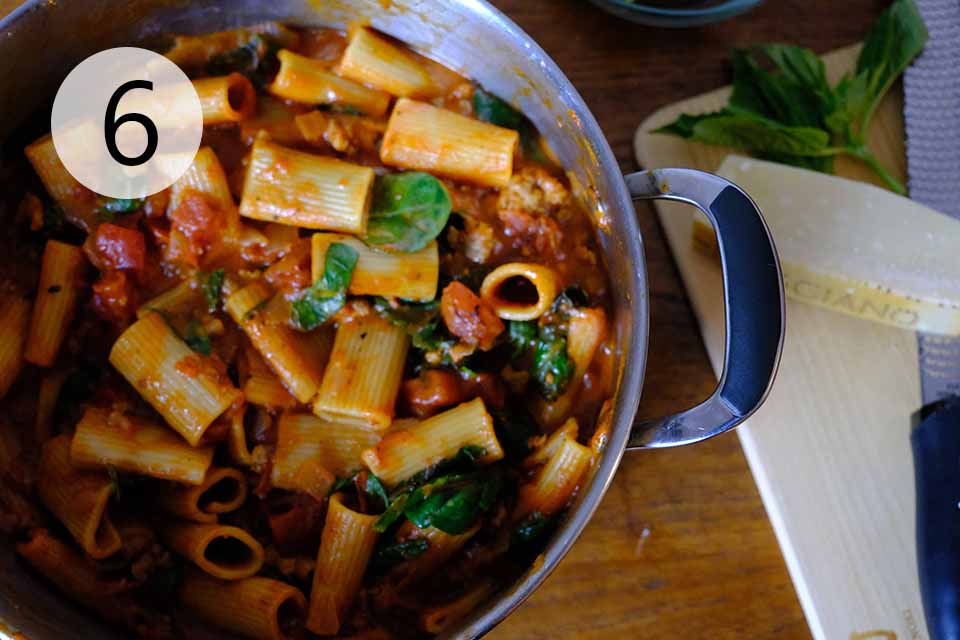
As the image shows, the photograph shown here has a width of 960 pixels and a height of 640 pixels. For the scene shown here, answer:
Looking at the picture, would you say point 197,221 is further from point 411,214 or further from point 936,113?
point 936,113

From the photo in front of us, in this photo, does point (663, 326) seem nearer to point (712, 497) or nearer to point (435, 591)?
point (712, 497)

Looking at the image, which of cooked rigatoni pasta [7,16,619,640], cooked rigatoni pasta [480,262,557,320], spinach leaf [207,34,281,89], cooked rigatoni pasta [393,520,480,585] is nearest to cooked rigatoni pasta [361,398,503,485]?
cooked rigatoni pasta [7,16,619,640]

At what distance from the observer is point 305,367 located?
1760 millimetres

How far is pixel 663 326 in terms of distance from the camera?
217 centimetres

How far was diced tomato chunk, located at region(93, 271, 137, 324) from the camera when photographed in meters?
1.74

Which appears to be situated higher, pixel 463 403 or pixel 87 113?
pixel 87 113

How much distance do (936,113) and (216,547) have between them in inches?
83.7

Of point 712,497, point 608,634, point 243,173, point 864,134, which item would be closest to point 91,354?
point 243,173

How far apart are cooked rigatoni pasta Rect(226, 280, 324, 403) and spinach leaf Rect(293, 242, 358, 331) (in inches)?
2.0

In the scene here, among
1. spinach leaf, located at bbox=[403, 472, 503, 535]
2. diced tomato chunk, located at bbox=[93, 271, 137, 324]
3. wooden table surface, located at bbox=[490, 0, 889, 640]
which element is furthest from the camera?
wooden table surface, located at bbox=[490, 0, 889, 640]

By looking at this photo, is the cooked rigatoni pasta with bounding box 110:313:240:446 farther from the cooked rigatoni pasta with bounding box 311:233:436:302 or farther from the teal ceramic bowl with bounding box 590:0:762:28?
the teal ceramic bowl with bounding box 590:0:762:28

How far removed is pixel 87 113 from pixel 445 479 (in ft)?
→ 3.62

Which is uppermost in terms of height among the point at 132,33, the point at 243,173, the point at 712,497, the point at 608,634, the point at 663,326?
the point at 132,33

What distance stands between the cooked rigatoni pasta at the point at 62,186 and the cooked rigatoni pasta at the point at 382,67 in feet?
2.03
